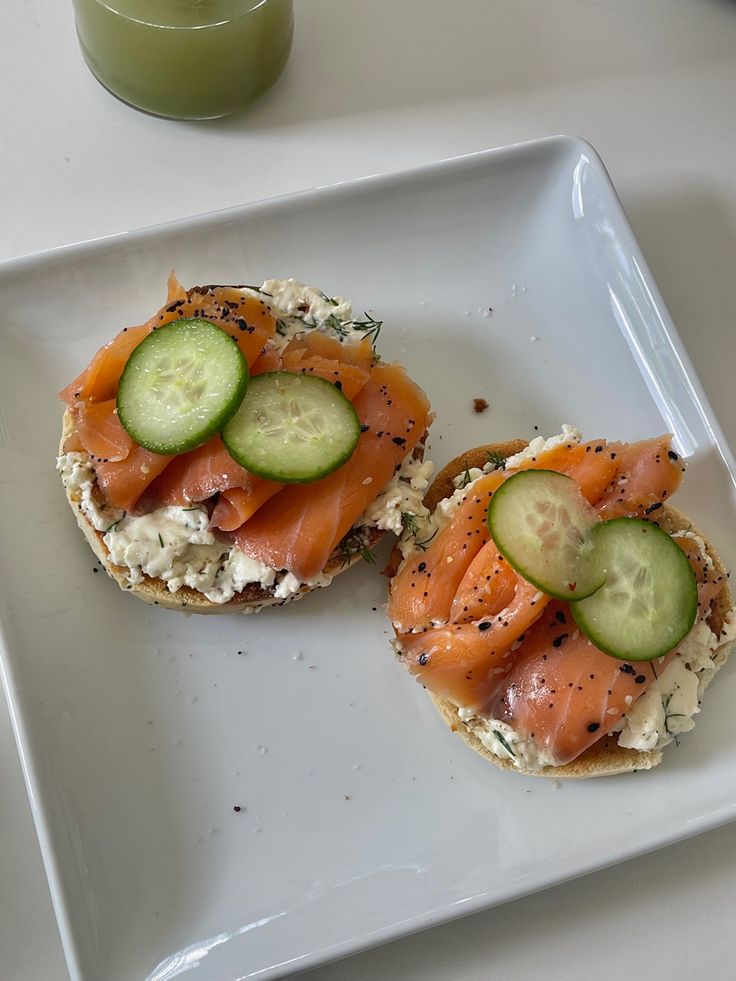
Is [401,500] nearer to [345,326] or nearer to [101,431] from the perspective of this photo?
[345,326]

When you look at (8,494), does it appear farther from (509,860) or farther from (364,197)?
(509,860)

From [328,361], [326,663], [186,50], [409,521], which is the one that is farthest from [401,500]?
[186,50]

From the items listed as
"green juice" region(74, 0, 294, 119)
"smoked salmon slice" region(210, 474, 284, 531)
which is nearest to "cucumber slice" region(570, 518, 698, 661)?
"smoked salmon slice" region(210, 474, 284, 531)

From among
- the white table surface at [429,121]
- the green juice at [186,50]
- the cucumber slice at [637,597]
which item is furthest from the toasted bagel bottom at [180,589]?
the green juice at [186,50]

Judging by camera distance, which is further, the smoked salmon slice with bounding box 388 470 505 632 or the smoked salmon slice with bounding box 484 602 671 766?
the smoked salmon slice with bounding box 388 470 505 632

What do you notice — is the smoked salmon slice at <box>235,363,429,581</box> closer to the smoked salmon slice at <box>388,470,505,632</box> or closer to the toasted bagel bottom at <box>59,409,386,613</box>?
the toasted bagel bottom at <box>59,409,386,613</box>

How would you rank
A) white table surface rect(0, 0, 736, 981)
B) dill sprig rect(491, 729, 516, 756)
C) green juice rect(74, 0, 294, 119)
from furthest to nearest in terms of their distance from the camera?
white table surface rect(0, 0, 736, 981)
green juice rect(74, 0, 294, 119)
dill sprig rect(491, 729, 516, 756)

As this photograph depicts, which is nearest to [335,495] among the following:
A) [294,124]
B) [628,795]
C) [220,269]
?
[220,269]

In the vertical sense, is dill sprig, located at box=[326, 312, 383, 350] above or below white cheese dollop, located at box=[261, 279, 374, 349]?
below
